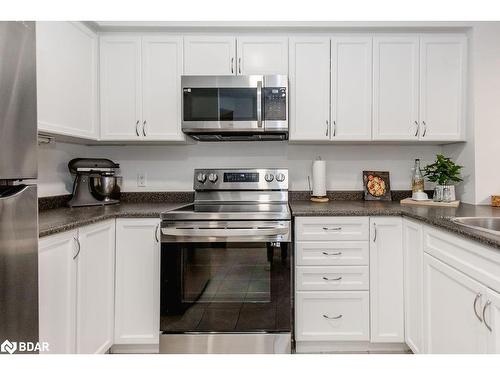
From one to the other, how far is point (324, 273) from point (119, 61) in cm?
204

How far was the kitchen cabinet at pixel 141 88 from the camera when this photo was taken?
233 centimetres

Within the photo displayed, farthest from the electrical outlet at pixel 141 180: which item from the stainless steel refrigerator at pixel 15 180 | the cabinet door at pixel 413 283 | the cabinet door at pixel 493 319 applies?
the cabinet door at pixel 493 319

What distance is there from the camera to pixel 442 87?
2350 mm

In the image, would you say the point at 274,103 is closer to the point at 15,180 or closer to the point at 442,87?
the point at 442,87

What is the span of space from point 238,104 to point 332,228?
104cm

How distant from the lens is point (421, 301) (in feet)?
5.82

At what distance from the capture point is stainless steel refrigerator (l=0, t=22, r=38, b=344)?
923mm

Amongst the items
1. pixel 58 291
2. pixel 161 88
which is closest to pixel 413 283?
pixel 58 291

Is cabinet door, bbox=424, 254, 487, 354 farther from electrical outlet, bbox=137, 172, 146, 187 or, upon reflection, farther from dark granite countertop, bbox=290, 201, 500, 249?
electrical outlet, bbox=137, 172, 146, 187

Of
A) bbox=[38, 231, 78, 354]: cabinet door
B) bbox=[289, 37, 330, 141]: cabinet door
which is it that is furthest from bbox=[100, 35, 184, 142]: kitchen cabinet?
bbox=[38, 231, 78, 354]: cabinet door

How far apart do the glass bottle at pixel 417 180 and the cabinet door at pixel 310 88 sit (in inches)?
30.8

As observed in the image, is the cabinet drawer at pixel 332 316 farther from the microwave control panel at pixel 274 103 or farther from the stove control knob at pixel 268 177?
the microwave control panel at pixel 274 103

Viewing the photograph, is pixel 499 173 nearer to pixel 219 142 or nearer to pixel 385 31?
pixel 385 31

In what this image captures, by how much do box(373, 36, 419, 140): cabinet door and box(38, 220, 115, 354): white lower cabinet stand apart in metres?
1.99
